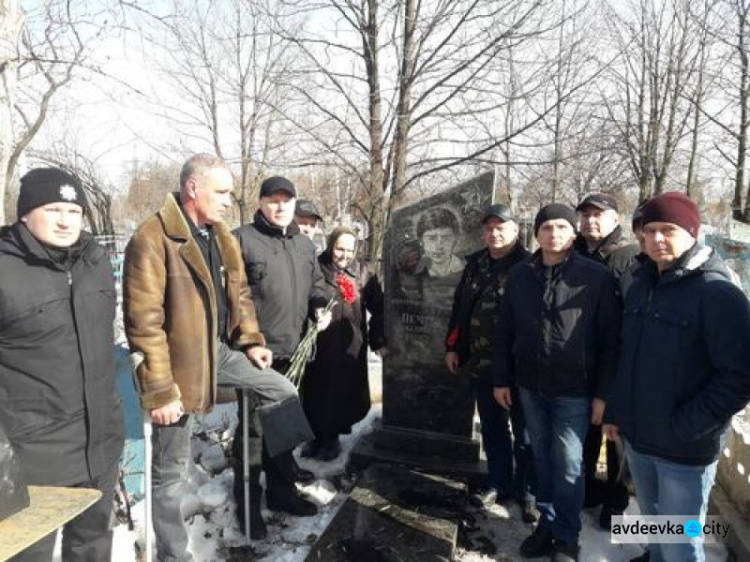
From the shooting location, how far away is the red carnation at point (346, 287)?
4285mm

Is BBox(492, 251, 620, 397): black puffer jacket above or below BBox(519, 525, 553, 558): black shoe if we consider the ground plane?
above

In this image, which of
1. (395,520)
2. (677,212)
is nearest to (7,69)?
(395,520)

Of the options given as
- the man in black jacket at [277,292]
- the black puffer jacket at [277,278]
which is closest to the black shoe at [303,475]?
the man in black jacket at [277,292]

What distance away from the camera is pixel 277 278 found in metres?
3.53

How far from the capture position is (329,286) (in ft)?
14.0

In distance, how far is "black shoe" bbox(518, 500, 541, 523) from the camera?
3.69 meters

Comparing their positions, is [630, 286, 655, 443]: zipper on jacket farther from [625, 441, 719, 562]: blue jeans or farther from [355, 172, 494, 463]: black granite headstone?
[355, 172, 494, 463]: black granite headstone

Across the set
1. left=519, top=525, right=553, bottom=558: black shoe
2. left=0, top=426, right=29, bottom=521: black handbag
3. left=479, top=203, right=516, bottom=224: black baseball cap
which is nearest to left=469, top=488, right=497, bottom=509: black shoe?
left=519, top=525, right=553, bottom=558: black shoe

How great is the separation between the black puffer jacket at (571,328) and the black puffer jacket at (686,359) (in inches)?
14.8

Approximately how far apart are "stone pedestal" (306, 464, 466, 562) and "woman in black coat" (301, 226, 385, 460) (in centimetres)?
56

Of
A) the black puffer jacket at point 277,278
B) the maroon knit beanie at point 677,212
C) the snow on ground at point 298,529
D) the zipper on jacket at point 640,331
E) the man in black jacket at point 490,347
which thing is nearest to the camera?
the maroon knit beanie at point 677,212

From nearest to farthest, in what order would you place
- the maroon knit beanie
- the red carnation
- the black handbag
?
→ the black handbag
the maroon knit beanie
the red carnation

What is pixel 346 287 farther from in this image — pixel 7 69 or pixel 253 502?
pixel 7 69

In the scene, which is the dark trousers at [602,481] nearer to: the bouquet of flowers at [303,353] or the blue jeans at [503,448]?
the blue jeans at [503,448]
